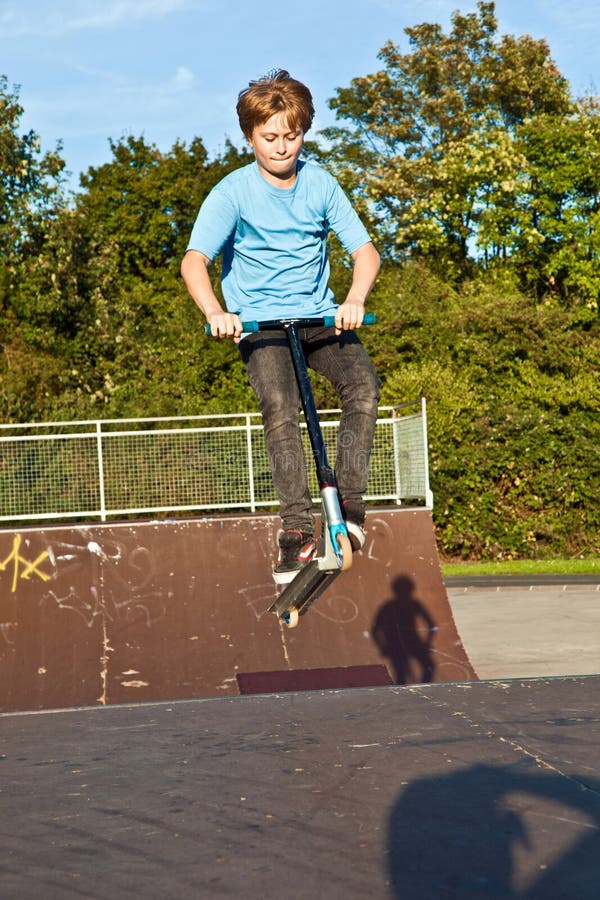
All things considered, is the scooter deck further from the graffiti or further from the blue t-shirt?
the graffiti

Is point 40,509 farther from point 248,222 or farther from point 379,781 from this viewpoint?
point 379,781

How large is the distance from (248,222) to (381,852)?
2.92m

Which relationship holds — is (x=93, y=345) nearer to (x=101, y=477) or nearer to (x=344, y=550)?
(x=101, y=477)

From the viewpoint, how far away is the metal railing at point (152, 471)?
535 inches

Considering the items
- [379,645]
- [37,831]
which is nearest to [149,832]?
[37,831]

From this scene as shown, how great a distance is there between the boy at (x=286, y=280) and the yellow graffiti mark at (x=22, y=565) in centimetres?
633

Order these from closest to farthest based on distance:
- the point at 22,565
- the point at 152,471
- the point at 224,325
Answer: the point at 224,325 → the point at 22,565 → the point at 152,471

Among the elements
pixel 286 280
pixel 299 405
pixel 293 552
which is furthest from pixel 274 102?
pixel 293 552

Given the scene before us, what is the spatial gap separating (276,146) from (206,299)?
754 mm

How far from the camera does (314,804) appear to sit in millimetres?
2568

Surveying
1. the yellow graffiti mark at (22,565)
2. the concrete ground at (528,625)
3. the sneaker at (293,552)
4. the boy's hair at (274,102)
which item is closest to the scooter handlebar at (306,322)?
the boy's hair at (274,102)

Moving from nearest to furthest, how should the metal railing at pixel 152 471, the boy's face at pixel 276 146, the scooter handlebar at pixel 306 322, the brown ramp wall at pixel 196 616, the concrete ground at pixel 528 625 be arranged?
1. the scooter handlebar at pixel 306 322
2. the boy's face at pixel 276 146
3. the brown ramp wall at pixel 196 616
4. the concrete ground at pixel 528 625
5. the metal railing at pixel 152 471

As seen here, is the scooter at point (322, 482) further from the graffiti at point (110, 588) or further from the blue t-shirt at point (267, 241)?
the graffiti at point (110, 588)

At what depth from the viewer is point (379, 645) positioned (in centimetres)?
959
